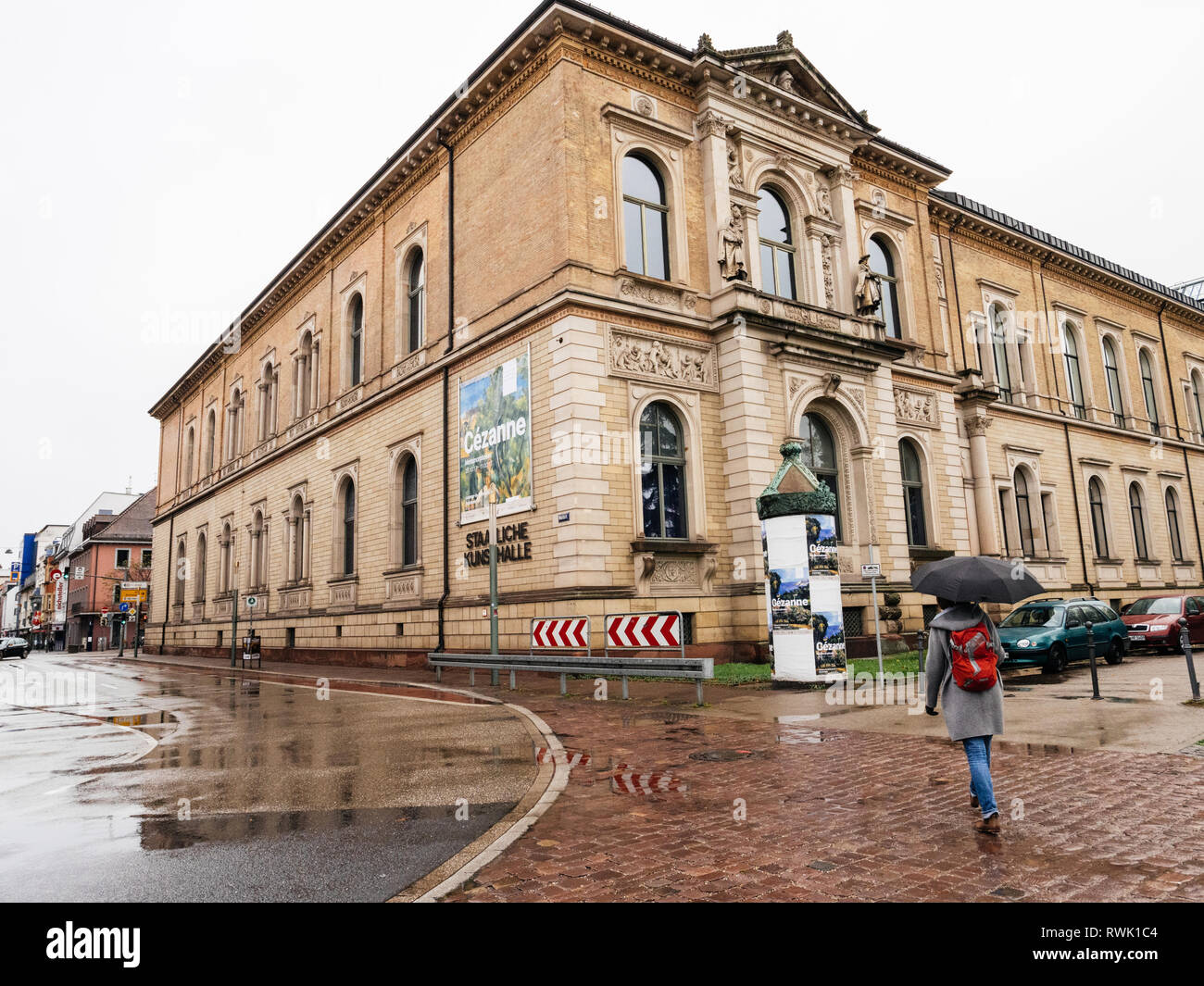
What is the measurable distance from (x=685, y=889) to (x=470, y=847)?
62.7 inches

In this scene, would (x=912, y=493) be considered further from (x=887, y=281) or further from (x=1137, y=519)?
(x=1137, y=519)

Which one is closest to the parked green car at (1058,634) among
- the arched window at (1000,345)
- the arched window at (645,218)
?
the arched window at (645,218)

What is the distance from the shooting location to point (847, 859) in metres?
5.02

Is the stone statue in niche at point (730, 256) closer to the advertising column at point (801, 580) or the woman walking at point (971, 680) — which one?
the advertising column at point (801, 580)

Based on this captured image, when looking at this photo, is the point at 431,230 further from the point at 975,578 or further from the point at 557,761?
the point at 975,578

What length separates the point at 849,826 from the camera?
5.81 metres

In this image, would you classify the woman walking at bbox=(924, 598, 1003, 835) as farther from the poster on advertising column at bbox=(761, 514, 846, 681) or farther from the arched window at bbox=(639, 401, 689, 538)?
the arched window at bbox=(639, 401, 689, 538)

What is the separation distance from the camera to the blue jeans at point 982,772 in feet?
18.6

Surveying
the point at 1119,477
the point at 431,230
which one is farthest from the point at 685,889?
the point at 1119,477

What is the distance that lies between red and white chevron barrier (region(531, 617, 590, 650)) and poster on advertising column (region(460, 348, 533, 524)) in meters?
4.90

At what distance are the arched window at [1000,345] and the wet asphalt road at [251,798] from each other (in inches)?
1164

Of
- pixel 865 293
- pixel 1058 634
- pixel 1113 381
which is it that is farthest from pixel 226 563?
pixel 1113 381

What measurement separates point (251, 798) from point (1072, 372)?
41.0 meters

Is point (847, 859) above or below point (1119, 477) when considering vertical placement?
below
